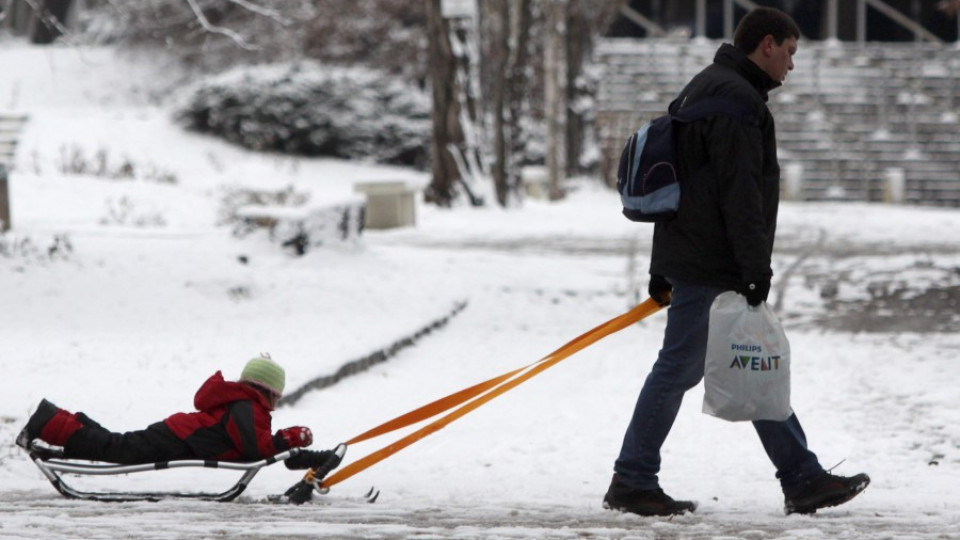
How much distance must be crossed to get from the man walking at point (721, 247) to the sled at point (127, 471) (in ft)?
4.69

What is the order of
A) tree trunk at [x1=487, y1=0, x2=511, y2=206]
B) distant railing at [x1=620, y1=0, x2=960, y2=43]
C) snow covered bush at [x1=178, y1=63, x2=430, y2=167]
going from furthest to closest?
distant railing at [x1=620, y1=0, x2=960, y2=43], snow covered bush at [x1=178, y1=63, x2=430, y2=167], tree trunk at [x1=487, y1=0, x2=511, y2=206]

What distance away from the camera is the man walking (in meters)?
5.50

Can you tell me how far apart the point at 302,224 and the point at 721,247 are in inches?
343

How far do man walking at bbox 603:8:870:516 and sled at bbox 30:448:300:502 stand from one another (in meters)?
1.43

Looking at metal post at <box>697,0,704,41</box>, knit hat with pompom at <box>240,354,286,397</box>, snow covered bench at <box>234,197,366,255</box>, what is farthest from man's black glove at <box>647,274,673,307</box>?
metal post at <box>697,0,704,41</box>

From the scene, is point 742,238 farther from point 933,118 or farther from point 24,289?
point 933,118

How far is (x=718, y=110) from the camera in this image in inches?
218

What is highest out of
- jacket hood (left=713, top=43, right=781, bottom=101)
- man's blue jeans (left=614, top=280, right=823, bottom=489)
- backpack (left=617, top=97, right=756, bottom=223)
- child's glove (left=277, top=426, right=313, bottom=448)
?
jacket hood (left=713, top=43, right=781, bottom=101)

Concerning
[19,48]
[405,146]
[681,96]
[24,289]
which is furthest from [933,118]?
[681,96]

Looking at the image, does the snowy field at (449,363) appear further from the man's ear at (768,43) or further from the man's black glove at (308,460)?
the man's ear at (768,43)

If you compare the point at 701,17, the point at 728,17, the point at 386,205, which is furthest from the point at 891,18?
the point at 386,205

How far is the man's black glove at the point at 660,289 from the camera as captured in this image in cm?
604

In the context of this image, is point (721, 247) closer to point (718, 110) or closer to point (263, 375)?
point (718, 110)

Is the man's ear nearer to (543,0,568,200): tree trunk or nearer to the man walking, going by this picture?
the man walking
